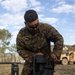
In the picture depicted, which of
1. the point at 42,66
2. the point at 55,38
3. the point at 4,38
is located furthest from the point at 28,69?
the point at 4,38

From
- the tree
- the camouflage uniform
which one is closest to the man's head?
the camouflage uniform

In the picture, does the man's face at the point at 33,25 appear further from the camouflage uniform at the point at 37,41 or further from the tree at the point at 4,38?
the tree at the point at 4,38

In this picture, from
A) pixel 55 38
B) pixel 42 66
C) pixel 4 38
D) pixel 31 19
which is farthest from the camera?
pixel 4 38

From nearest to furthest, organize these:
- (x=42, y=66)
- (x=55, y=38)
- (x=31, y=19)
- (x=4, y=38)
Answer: (x=42, y=66) < (x=31, y=19) < (x=55, y=38) < (x=4, y=38)

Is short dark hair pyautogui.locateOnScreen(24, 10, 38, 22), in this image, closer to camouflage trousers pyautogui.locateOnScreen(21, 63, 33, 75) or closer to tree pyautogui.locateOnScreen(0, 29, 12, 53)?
camouflage trousers pyautogui.locateOnScreen(21, 63, 33, 75)

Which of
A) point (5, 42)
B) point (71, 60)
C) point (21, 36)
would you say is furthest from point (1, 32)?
point (21, 36)

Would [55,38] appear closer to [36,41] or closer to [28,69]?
[36,41]

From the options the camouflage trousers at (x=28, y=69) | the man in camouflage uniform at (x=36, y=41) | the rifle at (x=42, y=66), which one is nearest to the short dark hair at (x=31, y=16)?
the man in camouflage uniform at (x=36, y=41)

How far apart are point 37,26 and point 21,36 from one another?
1.27 feet

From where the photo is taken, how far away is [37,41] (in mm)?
4434

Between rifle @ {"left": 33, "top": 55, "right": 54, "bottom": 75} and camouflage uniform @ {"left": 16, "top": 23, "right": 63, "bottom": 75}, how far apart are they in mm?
569

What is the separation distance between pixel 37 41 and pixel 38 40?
0.06 feet

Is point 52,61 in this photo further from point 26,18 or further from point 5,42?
point 5,42

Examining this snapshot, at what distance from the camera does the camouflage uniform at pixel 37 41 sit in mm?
4402
